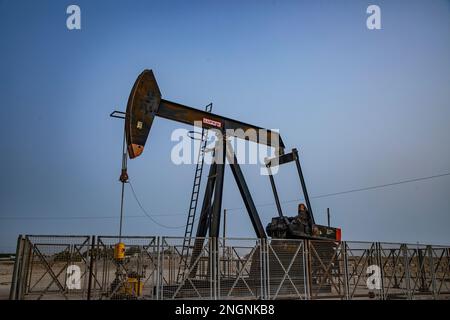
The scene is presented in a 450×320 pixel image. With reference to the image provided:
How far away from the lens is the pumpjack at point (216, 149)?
945 centimetres

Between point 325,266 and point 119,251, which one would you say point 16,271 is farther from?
point 325,266

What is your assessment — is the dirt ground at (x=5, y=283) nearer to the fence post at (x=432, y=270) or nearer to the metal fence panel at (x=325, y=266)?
the metal fence panel at (x=325, y=266)

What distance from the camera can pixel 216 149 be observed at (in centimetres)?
1157

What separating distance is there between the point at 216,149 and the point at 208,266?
355 centimetres

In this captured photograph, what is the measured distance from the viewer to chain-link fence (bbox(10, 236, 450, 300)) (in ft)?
28.6

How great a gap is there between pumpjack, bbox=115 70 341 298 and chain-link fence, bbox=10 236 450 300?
547 mm

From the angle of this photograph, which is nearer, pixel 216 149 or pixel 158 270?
pixel 158 270

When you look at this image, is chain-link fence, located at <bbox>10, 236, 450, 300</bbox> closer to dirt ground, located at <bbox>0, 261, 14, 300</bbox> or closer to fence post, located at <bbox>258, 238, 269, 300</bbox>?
fence post, located at <bbox>258, 238, 269, 300</bbox>

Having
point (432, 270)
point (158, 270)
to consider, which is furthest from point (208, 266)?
point (432, 270)

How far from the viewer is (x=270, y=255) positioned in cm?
1023

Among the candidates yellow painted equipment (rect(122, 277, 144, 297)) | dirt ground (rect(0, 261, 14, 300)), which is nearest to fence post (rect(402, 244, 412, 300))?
yellow painted equipment (rect(122, 277, 144, 297))
